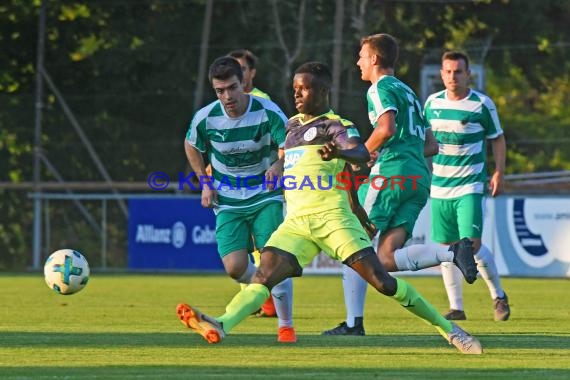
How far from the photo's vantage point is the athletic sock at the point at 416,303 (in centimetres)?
868

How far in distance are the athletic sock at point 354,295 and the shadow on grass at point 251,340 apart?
26 cm

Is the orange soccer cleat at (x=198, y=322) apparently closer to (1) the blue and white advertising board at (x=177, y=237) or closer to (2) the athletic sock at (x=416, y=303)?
(2) the athletic sock at (x=416, y=303)

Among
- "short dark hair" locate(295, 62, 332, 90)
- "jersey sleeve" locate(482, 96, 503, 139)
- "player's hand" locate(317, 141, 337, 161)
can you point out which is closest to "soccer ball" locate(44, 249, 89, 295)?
"jersey sleeve" locate(482, 96, 503, 139)

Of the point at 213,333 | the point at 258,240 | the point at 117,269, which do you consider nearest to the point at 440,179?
the point at 258,240

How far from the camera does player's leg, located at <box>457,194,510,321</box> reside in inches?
488

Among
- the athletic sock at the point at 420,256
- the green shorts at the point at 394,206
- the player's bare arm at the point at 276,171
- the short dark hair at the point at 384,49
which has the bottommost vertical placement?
the athletic sock at the point at 420,256

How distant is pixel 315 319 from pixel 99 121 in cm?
1284

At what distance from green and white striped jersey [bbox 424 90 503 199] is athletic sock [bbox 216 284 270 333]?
450 cm

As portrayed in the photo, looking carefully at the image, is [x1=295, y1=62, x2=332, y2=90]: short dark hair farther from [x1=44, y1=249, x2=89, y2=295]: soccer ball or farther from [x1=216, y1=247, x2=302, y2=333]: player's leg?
[x1=44, y1=249, x2=89, y2=295]: soccer ball

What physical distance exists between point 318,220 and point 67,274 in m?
4.17

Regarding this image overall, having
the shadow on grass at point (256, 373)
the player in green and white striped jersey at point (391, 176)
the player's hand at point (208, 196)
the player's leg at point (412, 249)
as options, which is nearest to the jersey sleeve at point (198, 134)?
the player's hand at point (208, 196)

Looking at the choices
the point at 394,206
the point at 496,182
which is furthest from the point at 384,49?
the point at 496,182

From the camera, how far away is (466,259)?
30.2 ft

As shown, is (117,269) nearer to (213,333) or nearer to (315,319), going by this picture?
(315,319)
